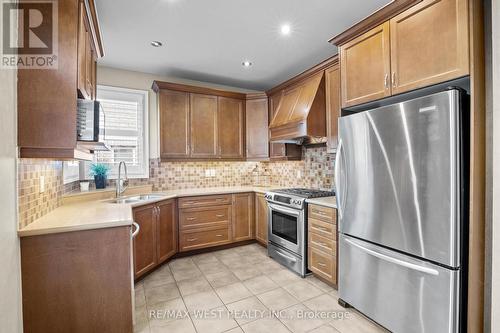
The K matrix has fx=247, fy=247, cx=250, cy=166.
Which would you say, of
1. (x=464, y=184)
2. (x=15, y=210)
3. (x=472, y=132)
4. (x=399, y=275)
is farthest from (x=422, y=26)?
(x=15, y=210)

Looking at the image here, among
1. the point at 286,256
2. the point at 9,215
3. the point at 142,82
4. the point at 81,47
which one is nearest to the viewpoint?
the point at 9,215

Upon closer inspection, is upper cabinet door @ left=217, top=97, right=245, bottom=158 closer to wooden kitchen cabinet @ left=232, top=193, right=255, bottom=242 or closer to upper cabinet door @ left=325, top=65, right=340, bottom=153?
wooden kitchen cabinet @ left=232, top=193, right=255, bottom=242

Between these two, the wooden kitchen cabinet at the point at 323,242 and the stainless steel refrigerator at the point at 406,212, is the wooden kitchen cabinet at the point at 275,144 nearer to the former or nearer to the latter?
the wooden kitchen cabinet at the point at 323,242

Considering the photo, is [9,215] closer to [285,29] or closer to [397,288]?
[397,288]

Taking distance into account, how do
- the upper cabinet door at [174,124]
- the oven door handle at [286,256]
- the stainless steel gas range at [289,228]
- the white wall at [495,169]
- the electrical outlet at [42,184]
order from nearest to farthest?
the white wall at [495,169], the electrical outlet at [42,184], the stainless steel gas range at [289,228], the oven door handle at [286,256], the upper cabinet door at [174,124]

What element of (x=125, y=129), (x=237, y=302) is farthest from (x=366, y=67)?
(x=125, y=129)

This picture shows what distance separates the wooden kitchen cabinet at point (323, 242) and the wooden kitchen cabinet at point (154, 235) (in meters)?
1.76

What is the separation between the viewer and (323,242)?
2.58m

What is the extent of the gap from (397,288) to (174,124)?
10.5 ft

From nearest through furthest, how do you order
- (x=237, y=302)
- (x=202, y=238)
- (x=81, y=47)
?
(x=81, y=47) → (x=237, y=302) → (x=202, y=238)

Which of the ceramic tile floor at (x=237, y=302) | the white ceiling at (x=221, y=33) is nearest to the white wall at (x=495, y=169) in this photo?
the ceramic tile floor at (x=237, y=302)

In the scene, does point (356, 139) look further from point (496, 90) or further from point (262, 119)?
point (262, 119)

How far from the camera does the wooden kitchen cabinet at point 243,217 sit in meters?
3.72

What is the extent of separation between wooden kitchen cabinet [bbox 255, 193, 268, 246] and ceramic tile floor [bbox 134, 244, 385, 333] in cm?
51
